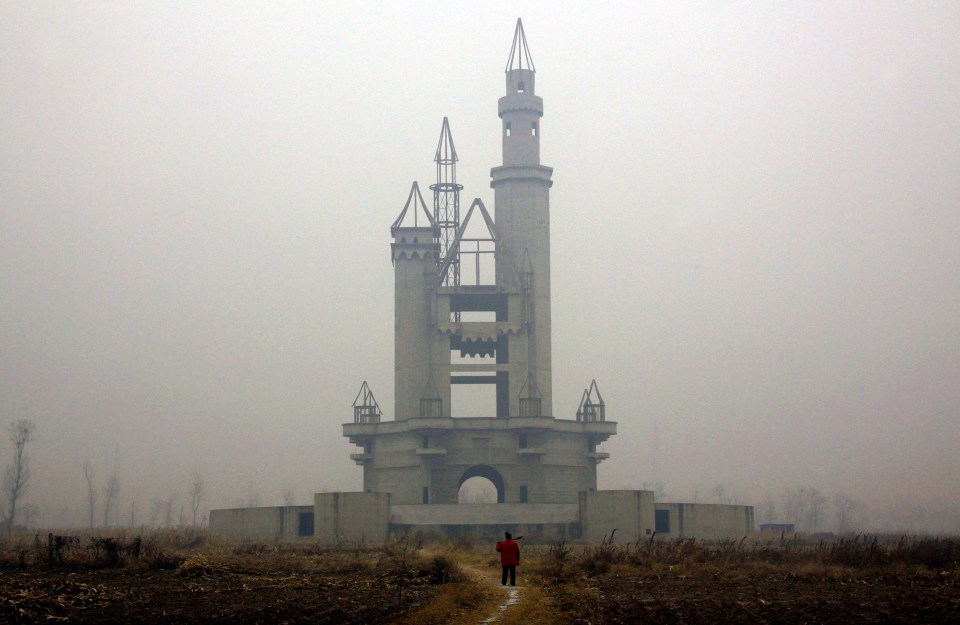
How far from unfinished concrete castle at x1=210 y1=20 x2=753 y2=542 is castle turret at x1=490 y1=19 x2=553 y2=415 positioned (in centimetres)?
10

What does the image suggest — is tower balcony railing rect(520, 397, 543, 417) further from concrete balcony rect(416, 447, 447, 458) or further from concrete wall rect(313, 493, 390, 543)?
concrete wall rect(313, 493, 390, 543)

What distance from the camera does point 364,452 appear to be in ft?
283

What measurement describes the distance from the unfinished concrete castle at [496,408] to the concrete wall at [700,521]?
84 millimetres

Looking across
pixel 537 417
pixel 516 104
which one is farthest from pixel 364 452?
pixel 516 104

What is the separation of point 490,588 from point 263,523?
49925mm

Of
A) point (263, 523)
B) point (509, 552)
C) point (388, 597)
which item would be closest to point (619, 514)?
point (263, 523)

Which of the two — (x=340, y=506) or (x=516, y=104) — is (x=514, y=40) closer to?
(x=516, y=104)

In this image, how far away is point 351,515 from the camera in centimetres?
7406

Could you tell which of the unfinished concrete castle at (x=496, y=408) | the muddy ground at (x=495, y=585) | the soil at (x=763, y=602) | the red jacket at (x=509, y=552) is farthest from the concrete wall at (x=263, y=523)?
the soil at (x=763, y=602)

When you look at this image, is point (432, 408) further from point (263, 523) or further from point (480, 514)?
point (263, 523)

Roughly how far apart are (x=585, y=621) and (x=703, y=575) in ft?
42.6

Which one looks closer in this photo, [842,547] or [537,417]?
[842,547]

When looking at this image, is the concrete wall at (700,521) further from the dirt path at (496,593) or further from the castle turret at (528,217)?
the dirt path at (496,593)

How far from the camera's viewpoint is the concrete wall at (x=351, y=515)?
7356 centimetres
